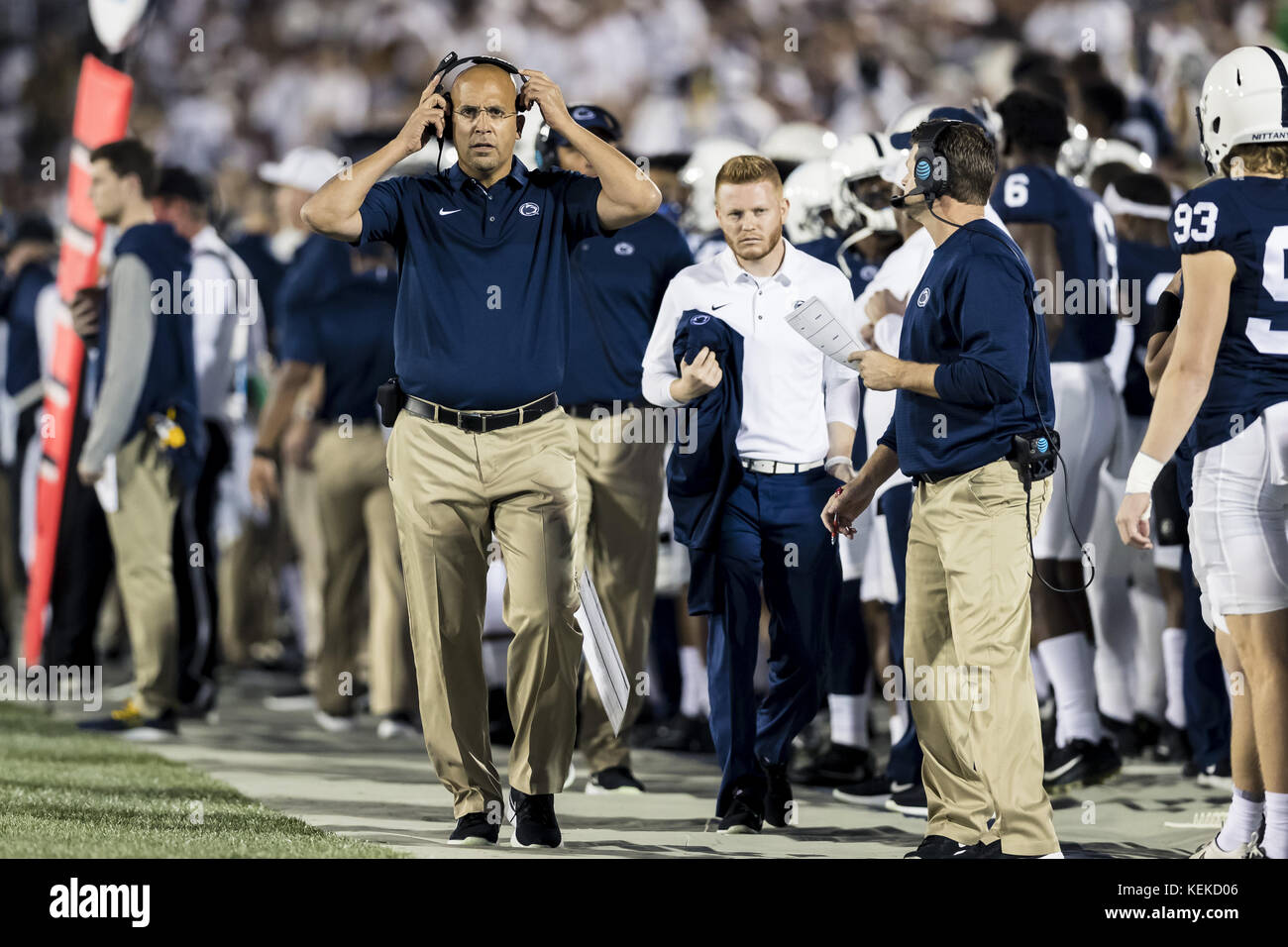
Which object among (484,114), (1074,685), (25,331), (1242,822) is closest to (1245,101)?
(1242,822)

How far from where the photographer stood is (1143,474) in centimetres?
543

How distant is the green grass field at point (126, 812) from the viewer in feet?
18.7

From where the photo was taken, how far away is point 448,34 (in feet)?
67.9

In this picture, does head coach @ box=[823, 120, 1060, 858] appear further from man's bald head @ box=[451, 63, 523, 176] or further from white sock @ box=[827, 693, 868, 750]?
white sock @ box=[827, 693, 868, 750]

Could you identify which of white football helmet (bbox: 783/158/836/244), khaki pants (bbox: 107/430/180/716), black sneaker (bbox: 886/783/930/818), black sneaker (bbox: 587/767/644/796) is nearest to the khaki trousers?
black sneaker (bbox: 587/767/644/796)

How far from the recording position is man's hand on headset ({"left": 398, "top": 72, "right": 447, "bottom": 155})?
5672mm

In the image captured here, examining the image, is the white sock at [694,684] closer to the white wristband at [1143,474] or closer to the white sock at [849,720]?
the white sock at [849,720]

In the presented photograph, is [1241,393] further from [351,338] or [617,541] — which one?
[351,338]

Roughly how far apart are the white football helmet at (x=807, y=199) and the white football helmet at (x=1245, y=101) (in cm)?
275

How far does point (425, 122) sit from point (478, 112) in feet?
0.67

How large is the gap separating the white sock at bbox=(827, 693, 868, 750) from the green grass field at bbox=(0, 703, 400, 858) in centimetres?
229

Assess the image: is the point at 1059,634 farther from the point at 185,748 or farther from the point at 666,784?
the point at 185,748

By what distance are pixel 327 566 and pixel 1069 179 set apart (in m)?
3.96
